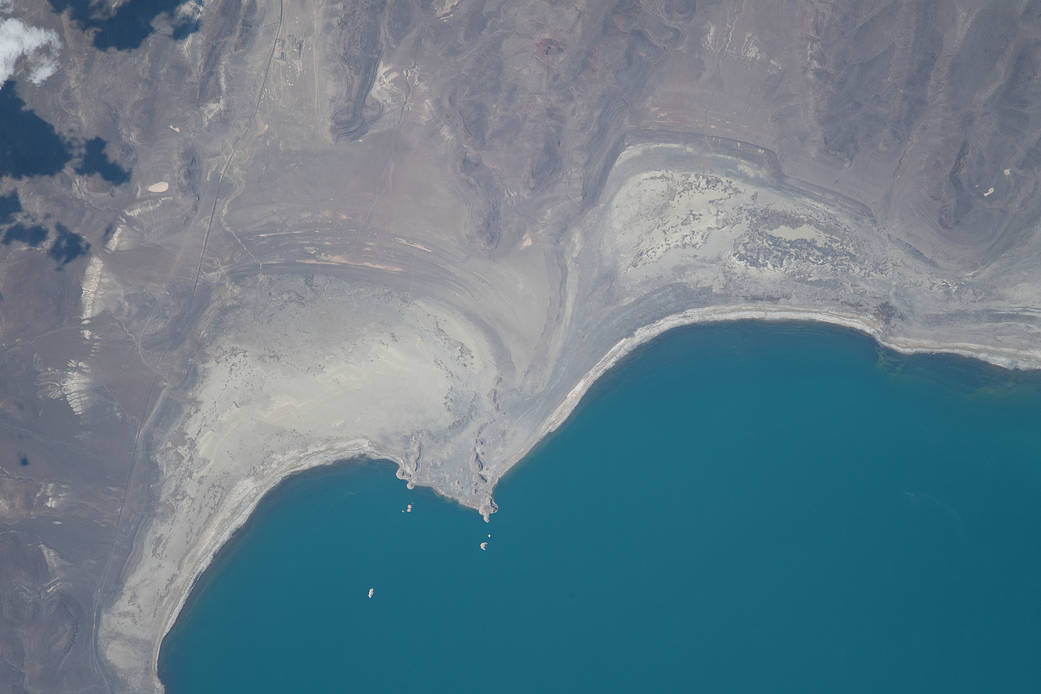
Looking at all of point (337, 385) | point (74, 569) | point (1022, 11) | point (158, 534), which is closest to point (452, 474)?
point (337, 385)

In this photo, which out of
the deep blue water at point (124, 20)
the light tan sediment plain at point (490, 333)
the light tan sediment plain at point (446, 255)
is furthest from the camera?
the light tan sediment plain at point (490, 333)

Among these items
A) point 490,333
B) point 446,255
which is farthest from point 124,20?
point 490,333

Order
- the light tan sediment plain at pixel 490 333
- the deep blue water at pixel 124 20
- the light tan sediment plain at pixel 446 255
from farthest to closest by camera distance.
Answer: the light tan sediment plain at pixel 490 333 < the light tan sediment plain at pixel 446 255 < the deep blue water at pixel 124 20

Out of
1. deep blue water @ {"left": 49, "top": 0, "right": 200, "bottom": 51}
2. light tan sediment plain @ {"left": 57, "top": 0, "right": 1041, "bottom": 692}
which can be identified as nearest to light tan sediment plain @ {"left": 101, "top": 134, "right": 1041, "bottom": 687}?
light tan sediment plain @ {"left": 57, "top": 0, "right": 1041, "bottom": 692}

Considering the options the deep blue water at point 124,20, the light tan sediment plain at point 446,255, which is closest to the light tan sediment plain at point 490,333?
the light tan sediment plain at point 446,255

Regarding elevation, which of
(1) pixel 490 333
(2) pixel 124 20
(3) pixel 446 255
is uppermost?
(2) pixel 124 20

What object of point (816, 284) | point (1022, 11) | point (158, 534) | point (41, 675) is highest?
point (1022, 11)

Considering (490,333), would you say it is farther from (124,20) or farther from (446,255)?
(124,20)

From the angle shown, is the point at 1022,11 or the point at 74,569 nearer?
the point at 1022,11

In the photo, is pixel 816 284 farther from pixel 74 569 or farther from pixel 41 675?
pixel 41 675

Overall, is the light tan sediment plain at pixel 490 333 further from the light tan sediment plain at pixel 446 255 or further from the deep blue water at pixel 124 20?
the deep blue water at pixel 124 20

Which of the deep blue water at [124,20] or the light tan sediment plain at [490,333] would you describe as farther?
the light tan sediment plain at [490,333]
